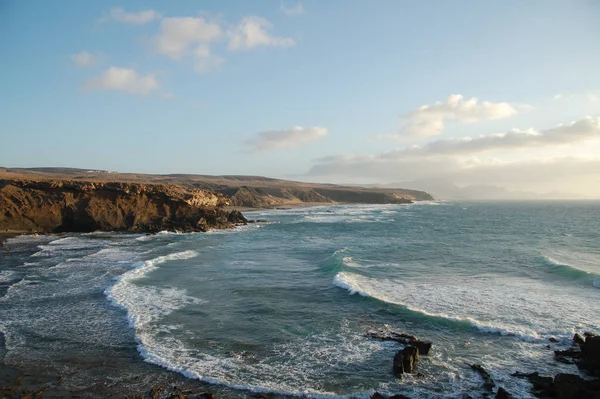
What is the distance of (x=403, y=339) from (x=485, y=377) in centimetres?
295

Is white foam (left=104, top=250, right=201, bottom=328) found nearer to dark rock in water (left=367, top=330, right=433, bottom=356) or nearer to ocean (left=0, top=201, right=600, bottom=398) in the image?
ocean (left=0, top=201, right=600, bottom=398)

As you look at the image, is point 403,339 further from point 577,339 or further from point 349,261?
point 349,261

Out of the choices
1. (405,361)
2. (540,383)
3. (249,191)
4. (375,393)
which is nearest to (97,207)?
(405,361)

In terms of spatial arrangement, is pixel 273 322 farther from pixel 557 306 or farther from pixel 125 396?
pixel 557 306

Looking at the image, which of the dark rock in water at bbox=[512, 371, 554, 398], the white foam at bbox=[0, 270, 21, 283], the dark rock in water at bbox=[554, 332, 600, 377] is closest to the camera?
the dark rock in water at bbox=[512, 371, 554, 398]

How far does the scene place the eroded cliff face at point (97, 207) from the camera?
37969 mm

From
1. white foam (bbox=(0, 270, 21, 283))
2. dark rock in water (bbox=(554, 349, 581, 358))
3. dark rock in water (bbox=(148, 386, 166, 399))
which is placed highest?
dark rock in water (bbox=(554, 349, 581, 358))

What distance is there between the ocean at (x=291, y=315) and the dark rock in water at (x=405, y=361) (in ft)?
0.84

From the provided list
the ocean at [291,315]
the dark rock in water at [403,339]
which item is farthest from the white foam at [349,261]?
the dark rock in water at [403,339]

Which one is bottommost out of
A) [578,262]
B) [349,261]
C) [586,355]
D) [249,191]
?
[349,261]

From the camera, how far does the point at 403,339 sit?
12953mm

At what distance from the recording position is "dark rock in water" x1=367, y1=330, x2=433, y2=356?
12.0 m

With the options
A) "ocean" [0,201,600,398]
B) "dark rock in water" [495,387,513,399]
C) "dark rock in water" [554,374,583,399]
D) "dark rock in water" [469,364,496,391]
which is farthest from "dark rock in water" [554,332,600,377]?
"dark rock in water" [495,387,513,399]

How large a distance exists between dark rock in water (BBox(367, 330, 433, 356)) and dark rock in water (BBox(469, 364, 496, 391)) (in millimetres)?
1360
